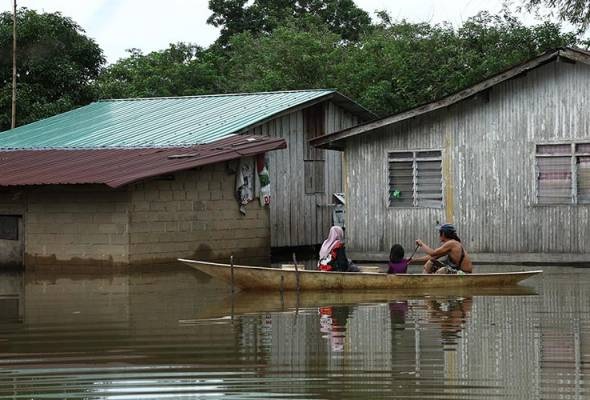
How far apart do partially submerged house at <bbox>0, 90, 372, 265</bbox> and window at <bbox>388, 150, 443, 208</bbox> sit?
267cm

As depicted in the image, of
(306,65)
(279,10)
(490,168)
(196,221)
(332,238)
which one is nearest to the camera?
(332,238)

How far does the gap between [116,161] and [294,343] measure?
12515mm

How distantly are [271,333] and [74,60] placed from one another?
26895mm

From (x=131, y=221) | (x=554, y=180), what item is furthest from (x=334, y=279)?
(x=554, y=180)

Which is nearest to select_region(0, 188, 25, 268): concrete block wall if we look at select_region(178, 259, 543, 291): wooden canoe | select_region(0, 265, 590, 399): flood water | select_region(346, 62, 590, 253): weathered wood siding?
select_region(0, 265, 590, 399): flood water

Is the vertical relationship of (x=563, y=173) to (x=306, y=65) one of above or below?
below

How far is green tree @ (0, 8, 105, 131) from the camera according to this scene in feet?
123

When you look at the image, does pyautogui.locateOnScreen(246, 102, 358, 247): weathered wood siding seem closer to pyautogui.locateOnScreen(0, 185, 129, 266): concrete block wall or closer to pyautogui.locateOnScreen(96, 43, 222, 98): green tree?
pyautogui.locateOnScreen(0, 185, 129, 266): concrete block wall

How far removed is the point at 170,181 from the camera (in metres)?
25.7

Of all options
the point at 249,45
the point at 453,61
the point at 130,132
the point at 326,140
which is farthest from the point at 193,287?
the point at 249,45

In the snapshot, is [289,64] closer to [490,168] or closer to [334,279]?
[490,168]

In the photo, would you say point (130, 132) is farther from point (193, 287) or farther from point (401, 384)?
point (401, 384)

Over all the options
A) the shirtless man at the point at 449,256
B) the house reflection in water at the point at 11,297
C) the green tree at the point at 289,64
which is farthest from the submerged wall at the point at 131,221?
the green tree at the point at 289,64

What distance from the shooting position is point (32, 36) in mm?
38500
